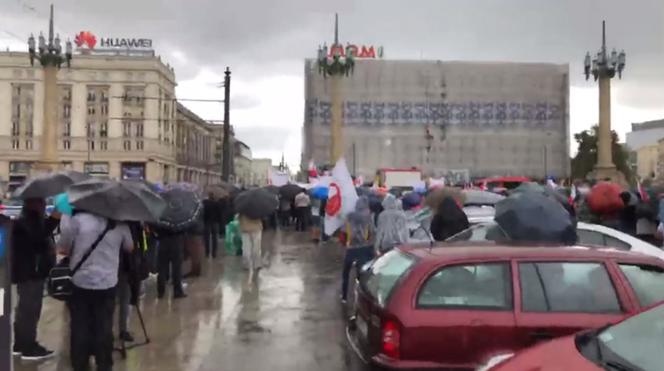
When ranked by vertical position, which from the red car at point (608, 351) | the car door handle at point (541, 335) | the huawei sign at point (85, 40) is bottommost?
the car door handle at point (541, 335)

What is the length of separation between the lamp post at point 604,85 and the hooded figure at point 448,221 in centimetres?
3571

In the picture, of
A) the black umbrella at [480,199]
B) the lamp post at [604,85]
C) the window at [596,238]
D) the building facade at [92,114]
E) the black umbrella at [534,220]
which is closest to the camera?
the black umbrella at [534,220]

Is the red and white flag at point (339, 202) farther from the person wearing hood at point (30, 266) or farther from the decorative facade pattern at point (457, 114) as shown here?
the decorative facade pattern at point (457, 114)

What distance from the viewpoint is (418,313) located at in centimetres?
554

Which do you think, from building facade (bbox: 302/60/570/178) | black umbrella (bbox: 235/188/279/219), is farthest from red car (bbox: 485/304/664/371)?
building facade (bbox: 302/60/570/178)

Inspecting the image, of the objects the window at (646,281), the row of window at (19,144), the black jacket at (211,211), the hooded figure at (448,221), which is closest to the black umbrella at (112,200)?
the window at (646,281)

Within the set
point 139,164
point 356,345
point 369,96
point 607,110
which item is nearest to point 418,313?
point 356,345

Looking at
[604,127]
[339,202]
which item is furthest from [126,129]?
[339,202]

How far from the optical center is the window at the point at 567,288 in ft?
18.7

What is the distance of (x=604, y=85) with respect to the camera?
52594 millimetres

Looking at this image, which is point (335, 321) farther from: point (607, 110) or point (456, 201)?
point (607, 110)

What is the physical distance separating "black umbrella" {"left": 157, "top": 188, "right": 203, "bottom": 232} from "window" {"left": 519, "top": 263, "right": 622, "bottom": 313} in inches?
271

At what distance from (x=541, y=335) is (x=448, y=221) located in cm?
538

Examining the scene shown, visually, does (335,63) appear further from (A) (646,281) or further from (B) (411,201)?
(A) (646,281)
